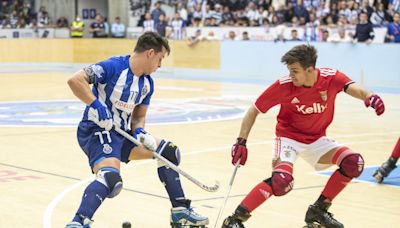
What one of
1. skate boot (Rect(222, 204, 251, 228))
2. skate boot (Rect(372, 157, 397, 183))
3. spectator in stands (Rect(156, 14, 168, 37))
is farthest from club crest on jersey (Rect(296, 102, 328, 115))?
spectator in stands (Rect(156, 14, 168, 37))

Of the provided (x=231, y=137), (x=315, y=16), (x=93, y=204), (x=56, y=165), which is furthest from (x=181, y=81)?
(x=93, y=204)

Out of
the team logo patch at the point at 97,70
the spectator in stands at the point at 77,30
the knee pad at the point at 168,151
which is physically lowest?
the spectator in stands at the point at 77,30

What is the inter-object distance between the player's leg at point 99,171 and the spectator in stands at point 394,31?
17388 millimetres

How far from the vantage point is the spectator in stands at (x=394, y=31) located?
22.8m

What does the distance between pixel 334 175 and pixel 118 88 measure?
6.50 ft

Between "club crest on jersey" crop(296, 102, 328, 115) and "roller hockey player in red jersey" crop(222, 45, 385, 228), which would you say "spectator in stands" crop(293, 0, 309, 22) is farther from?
"club crest on jersey" crop(296, 102, 328, 115)

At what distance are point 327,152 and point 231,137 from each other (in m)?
6.05

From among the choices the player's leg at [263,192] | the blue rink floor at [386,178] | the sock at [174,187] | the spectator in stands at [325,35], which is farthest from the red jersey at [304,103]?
the spectator in stands at [325,35]

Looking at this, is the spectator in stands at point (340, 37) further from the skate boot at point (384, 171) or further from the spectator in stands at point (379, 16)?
the skate boot at point (384, 171)

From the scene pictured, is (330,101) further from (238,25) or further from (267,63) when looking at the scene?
(238,25)

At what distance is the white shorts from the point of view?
688cm

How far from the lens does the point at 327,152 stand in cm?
705

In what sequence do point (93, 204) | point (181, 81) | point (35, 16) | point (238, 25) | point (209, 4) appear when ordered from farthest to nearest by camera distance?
point (35, 16), point (209, 4), point (238, 25), point (181, 81), point (93, 204)

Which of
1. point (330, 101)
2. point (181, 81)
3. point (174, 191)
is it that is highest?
point (330, 101)
